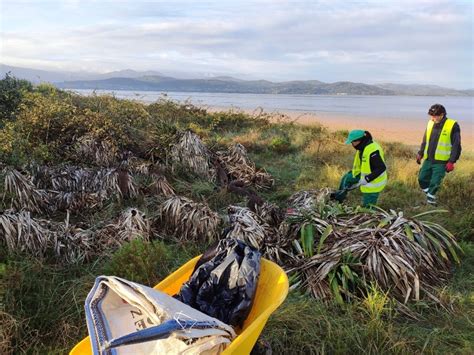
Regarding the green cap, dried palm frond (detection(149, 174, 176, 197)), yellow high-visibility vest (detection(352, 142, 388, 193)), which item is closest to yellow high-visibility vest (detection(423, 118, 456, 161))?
yellow high-visibility vest (detection(352, 142, 388, 193))

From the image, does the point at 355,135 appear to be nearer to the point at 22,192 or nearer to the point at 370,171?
the point at 370,171

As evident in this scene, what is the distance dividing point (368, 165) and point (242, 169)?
3070mm

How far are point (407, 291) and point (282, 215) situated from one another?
7.21 feet

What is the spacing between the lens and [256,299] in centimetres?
337

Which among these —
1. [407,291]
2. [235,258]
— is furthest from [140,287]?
[407,291]

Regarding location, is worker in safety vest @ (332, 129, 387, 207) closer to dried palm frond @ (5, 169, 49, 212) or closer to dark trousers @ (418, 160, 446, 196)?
A: dark trousers @ (418, 160, 446, 196)

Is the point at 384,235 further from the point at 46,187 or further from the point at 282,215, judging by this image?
the point at 46,187

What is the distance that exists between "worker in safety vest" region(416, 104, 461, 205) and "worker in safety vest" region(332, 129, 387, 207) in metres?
1.71

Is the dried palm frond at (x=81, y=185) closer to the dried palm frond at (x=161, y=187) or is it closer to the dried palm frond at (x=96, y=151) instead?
the dried palm frond at (x=161, y=187)

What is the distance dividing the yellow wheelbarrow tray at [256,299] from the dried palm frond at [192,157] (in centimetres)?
481

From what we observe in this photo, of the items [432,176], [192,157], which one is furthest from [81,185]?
[432,176]

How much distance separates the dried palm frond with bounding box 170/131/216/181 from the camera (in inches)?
332

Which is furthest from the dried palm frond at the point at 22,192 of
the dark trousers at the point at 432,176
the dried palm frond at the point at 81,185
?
the dark trousers at the point at 432,176

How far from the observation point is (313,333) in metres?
3.65
